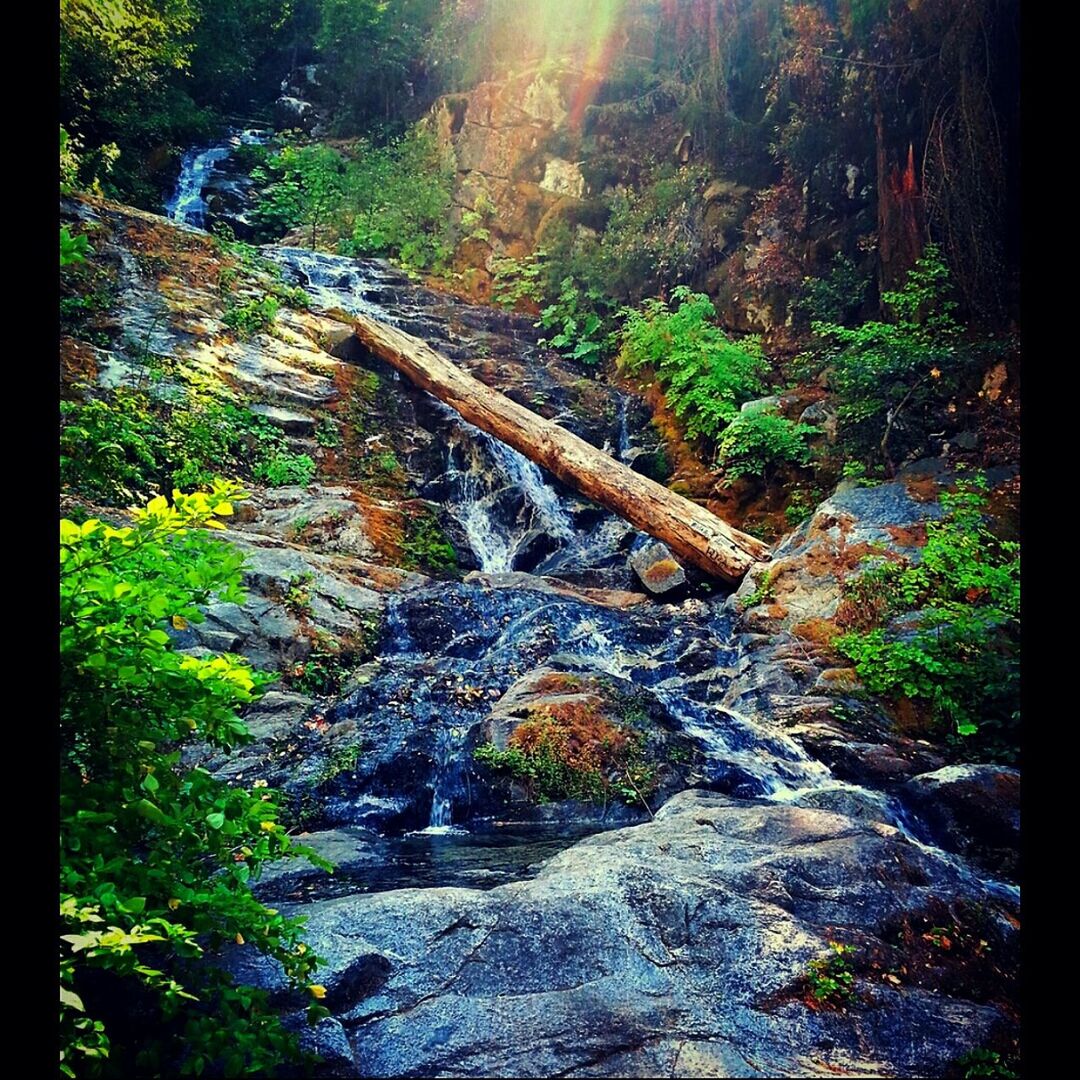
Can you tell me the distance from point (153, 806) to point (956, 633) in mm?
6388

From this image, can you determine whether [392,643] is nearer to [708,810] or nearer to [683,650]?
[683,650]

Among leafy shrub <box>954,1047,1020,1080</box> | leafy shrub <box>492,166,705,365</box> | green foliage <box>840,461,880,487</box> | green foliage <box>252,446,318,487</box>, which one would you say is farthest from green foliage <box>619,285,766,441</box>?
leafy shrub <box>954,1047,1020,1080</box>

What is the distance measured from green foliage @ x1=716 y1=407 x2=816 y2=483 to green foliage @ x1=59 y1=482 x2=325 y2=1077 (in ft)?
29.8

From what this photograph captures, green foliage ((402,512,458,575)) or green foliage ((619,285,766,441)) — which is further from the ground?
green foliage ((619,285,766,441))

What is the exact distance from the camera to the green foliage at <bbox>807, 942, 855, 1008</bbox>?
8.76ft

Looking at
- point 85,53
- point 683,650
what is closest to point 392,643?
point 683,650

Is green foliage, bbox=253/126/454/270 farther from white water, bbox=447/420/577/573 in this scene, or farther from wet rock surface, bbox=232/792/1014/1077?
wet rock surface, bbox=232/792/1014/1077

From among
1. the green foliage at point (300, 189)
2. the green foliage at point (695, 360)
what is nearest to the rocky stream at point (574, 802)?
the green foliage at point (695, 360)

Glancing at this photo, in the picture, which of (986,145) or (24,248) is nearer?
(24,248)

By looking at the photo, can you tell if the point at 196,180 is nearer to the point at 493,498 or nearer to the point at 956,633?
the point at 493,498

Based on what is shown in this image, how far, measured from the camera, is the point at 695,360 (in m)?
12.2

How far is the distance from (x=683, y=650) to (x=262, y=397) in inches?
304

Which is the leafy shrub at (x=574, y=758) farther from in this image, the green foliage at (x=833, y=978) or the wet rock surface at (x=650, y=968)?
the green foliage at (x=833, y=978)

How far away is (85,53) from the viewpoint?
568 inches
